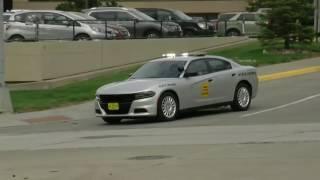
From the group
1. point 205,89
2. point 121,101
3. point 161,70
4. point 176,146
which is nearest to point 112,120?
point 121,101

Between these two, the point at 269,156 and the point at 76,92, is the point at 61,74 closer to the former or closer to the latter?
the point at 76,92

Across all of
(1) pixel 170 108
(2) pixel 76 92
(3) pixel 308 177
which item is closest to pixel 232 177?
(3) pixel 308 177

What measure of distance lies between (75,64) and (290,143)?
63.5ft

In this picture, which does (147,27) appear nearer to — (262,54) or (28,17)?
(262,54)

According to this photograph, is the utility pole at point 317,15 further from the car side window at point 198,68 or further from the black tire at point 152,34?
the car side window at point 198,68

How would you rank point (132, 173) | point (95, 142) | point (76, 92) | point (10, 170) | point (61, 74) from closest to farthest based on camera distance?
point (132, 173)
point (10, 170)
point (95, 142)
point (76, 92)
point (61, 74)

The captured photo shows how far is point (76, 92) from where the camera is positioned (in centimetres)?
2669

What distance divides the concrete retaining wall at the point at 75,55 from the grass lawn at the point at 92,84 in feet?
3.56

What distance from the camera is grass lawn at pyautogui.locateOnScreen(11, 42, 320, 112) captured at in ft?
80.8

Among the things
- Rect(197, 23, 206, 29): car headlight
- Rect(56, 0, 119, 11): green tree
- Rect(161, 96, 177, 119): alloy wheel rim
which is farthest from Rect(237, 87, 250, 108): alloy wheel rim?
Rect(56, 0, 119, 11): green tree

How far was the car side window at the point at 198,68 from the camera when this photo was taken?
774 inches

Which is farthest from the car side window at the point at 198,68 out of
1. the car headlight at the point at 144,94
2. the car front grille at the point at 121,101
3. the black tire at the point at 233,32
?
the black tire at the point at 233,32

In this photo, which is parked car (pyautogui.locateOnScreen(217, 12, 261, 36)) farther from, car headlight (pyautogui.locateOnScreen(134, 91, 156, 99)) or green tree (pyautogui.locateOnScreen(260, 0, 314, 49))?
car headlight (pyautogui.locateOnScreen(134, 91, 156, 99))

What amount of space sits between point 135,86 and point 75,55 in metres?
13.0
